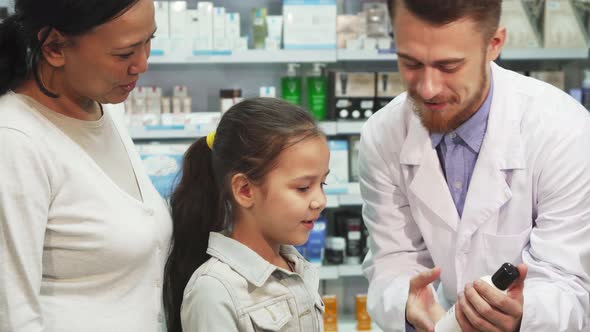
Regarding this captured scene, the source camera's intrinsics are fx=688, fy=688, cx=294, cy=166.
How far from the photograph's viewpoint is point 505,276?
51.1 inches

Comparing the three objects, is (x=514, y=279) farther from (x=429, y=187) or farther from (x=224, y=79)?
(x=224, y=79)

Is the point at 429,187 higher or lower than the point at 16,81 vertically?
lower

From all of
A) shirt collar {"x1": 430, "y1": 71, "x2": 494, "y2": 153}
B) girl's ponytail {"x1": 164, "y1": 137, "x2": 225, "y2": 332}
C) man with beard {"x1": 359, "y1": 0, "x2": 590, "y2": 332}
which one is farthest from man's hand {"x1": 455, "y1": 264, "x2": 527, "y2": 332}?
girl's ponytail {"x1": 164, "y1": 137, "x2": 225, "y2": 332}

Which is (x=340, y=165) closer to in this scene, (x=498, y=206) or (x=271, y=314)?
(x=498, y=206)

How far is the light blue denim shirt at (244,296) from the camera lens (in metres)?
1.38

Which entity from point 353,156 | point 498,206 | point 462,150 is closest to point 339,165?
point 353,156

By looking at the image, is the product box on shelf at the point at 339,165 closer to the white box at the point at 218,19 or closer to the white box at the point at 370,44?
the white box at the point at 370,44

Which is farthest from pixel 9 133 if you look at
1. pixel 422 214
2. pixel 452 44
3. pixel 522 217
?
pixel 522 217

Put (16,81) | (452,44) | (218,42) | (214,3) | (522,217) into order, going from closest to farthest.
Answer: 1. (16,81)
2. (452,44)
3. (522,217)
4. (218,42)
5. (214,3)

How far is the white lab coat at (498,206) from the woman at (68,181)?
69cm

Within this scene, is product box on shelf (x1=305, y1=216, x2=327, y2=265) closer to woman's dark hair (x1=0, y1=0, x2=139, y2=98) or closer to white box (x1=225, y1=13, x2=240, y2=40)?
white box (x1=225, y1=13, x2=240, y2=40)

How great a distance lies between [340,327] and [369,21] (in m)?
1.67

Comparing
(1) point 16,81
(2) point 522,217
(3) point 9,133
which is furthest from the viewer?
(2) point 522,217

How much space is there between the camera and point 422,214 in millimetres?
1784
